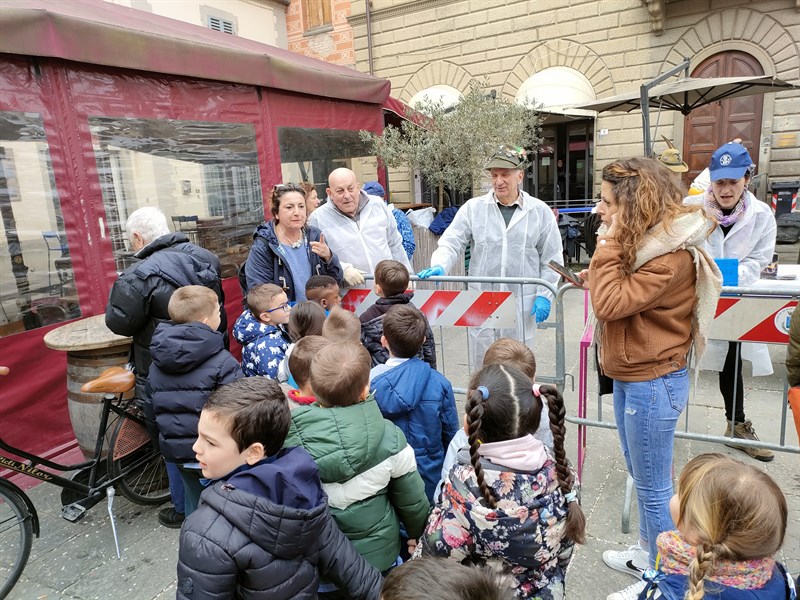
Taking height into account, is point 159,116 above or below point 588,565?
above

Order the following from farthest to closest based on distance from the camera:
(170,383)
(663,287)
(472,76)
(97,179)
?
1. (472,76)
2. (97,179)
3. (170,383)
4. (663,287)

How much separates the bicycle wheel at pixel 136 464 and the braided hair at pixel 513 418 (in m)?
2.27

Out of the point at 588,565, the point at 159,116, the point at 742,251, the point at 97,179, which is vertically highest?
the point at 159,116

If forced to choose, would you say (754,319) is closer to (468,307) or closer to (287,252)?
(468,307)

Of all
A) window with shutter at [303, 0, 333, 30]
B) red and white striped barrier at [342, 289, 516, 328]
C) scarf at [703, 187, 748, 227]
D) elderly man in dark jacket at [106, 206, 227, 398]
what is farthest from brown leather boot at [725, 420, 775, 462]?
window with shutter at [303, 0, 333, 30]

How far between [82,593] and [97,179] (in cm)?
294

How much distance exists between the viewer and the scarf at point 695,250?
1968 millimetres

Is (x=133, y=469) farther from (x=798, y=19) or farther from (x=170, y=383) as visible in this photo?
(x=798, y=19)

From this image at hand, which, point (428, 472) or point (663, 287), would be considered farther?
point (428, 472)

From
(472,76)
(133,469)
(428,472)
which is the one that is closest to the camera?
(428,472)

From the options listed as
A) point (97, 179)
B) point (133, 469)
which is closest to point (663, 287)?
point (133, 469)

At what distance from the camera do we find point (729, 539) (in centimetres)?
125

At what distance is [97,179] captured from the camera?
425 cm

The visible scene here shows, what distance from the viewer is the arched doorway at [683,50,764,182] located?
1157cm
